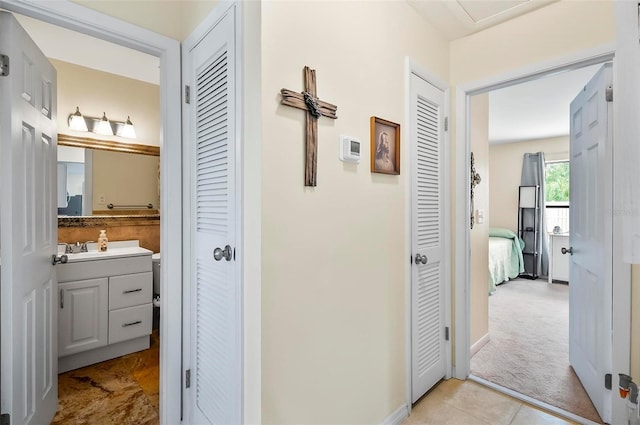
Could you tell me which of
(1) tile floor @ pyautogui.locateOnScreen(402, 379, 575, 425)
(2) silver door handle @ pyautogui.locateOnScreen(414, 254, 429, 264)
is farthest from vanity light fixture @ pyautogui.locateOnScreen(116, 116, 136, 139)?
(1) tile floor @ pyautogui.locateOnScreen(402, 379, 575, 425)

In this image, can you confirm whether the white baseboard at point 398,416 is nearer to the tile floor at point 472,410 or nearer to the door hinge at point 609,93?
the tile floor at point 472,410

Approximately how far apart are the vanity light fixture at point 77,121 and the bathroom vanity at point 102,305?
3.53ft

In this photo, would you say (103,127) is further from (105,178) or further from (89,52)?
(89,52)

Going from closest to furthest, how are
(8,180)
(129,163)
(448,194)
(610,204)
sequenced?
(8,180)
(610,204)
(448,194)
(129,163)

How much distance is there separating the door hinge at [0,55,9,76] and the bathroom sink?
1516mm

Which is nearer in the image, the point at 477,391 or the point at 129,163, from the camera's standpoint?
the point at 477,391

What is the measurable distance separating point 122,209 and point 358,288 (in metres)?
2.60

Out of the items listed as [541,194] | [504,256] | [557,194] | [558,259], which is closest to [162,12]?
[504,256]

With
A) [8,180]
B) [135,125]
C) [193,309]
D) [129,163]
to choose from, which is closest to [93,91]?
[135,125]

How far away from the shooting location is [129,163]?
3.14 m

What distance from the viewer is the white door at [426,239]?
198 centimetres

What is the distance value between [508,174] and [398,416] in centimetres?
591

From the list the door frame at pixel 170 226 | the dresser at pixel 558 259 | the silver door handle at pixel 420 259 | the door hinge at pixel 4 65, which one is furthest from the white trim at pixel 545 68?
the dresser at pixel 558 259

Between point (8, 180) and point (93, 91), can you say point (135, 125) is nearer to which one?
point (93, 91)
